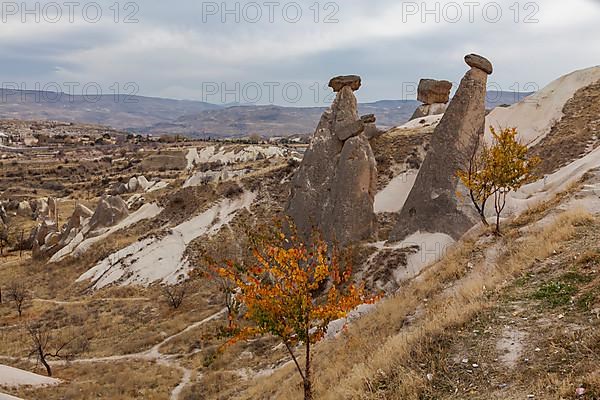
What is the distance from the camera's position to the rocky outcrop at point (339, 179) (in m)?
19.5

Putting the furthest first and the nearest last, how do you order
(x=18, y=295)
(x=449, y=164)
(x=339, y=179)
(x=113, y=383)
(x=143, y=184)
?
(x=143, y=184) → (x=18, y=295) → (x=339, y=179) → (x=449, y=164) → (x=113, y=383)

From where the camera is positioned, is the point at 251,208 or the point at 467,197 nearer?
the point at 467,197

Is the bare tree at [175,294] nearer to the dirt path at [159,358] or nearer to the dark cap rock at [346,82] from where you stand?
the dirt path at [159,358]

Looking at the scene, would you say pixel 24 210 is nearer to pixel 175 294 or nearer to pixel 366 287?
pixel 175 294

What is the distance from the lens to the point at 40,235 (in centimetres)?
3772

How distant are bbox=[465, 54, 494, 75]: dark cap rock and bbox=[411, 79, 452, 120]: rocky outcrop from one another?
14.5m

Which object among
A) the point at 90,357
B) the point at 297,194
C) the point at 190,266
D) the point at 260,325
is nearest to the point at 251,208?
the point at 190,266

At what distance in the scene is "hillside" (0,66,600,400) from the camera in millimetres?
6336

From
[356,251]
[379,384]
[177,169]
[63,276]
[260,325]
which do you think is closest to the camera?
[379,384]

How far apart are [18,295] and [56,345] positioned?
29.8 feet

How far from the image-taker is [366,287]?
16531 mm

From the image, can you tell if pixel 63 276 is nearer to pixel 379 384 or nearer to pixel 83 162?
pixel 379 384

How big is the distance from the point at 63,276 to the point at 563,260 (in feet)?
94.2

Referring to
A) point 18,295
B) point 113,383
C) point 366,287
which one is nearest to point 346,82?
point 366,287
